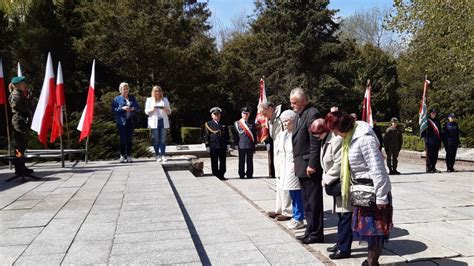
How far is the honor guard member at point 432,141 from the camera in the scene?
13.7 meters

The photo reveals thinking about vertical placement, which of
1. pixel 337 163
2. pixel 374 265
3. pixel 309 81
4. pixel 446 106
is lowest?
pixel 374 265

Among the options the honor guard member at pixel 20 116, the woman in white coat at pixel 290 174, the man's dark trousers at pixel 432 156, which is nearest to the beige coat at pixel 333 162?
the woman in white coat at pixel 290 174

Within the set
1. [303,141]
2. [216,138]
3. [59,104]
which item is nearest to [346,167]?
[303,141]

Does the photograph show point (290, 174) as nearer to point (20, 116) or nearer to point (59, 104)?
point (20, 116)

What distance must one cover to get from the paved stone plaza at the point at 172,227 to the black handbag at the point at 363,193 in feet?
2.56

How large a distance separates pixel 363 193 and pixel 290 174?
1652 mm

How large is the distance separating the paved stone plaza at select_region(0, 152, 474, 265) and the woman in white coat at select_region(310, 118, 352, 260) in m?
0.14

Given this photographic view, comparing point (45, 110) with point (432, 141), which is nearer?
point (45, 110)

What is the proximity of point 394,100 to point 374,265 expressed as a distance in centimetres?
4308

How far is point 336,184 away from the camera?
4.57m

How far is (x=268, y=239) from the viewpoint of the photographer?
5.10m

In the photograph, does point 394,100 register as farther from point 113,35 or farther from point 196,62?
point 113,35

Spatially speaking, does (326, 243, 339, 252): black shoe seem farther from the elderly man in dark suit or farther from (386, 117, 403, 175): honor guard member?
(386, 117, 403, 175): honor guard member

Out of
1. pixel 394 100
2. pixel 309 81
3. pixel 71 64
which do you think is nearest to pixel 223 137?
pixel 71 64
